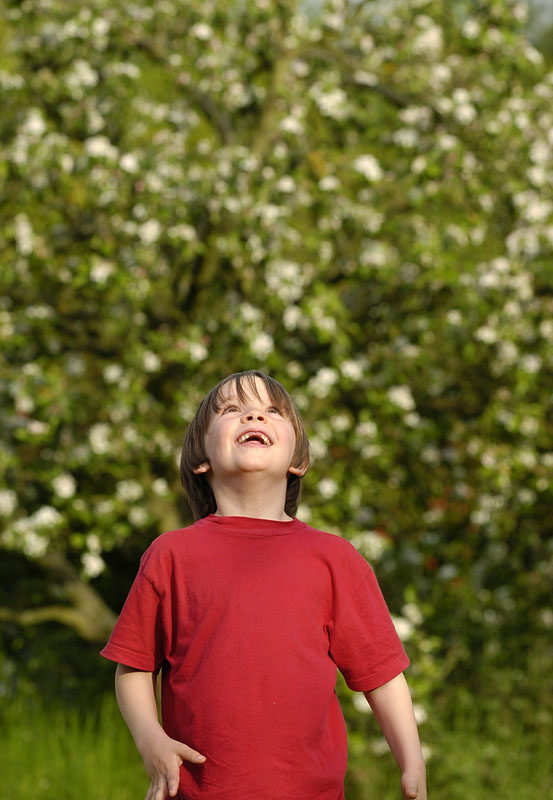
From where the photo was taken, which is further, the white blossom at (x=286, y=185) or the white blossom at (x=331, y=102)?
the white blossom at (x=331, y=102)

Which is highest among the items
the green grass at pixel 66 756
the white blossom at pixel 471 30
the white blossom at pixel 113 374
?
the white blossom at pixel 471 30

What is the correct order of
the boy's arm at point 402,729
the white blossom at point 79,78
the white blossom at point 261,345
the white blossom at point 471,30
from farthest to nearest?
the white blossom at point 471,30 → the white blossom at point 79,78 → the white blossom at point 261,345 → the boy's arm at point 402,729

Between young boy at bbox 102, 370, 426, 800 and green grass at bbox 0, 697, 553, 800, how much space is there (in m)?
2.67

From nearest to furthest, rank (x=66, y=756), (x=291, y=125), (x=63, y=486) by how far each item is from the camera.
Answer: (x=63, y=486)
(x=291, y=125)
(x=66, y=756)

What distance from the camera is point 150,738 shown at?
189cm

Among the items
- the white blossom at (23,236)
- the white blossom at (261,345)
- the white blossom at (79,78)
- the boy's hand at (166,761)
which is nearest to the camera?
the boy's hand at (166,761)

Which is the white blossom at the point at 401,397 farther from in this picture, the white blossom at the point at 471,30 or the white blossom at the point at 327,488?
the white blossom at the point at 471,30

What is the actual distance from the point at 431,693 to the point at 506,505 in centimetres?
121

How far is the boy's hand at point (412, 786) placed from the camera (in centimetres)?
191

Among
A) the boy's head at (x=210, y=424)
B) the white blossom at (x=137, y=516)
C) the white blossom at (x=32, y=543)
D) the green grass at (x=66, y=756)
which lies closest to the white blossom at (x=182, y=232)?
the white blossom at (x=137, y=516)

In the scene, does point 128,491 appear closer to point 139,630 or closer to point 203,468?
point 203,468

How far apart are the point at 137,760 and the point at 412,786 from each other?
3531 mm

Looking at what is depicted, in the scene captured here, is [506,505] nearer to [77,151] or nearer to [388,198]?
[388,198]

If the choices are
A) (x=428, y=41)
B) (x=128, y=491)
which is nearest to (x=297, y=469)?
(x=128, y=491)
